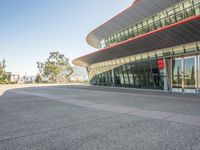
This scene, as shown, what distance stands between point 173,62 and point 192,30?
5.20m

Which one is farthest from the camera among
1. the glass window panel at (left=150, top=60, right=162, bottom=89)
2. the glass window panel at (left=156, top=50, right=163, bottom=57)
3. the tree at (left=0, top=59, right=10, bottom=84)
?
the tree at (left=0, top=59, right=10, bottom=84)

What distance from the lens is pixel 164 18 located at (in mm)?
21609

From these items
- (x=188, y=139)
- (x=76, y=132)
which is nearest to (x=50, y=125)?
(x=76, y=132)

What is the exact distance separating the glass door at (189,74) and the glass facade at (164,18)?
5.75 m

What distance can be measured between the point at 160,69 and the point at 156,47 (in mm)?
3041

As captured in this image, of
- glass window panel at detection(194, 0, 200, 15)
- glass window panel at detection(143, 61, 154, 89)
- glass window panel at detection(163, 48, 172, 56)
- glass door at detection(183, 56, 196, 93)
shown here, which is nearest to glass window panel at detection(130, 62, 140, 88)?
glass window panel at detection(143, 61, 154, 89)

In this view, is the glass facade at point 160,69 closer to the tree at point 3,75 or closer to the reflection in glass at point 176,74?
the reflection in glass at point 176,74

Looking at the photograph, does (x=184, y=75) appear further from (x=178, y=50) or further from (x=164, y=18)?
(x=164, y=18)

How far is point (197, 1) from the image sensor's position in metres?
18.0

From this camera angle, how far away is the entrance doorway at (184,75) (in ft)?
56.6

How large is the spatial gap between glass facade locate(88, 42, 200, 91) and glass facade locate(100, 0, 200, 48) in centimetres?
418

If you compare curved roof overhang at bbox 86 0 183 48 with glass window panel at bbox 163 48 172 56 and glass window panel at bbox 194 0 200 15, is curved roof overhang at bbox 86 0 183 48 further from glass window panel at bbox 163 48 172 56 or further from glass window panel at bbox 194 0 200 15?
glass window panel at bbox 163 48 172 56

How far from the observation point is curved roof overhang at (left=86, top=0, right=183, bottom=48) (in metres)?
21.7

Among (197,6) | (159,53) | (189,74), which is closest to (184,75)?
(189,74)
